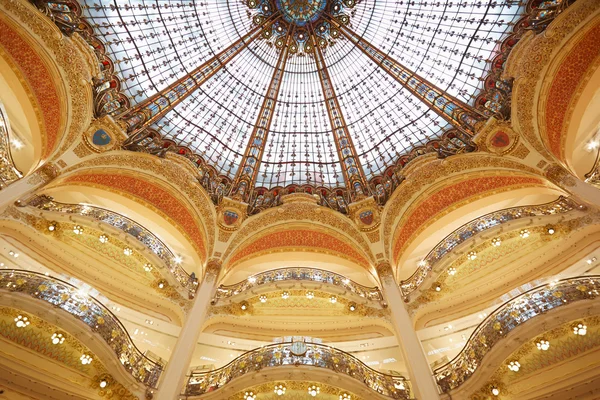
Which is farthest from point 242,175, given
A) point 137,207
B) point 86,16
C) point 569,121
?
point 569,121

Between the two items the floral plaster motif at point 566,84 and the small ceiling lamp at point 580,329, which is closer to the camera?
the small ceiling lamp at point 580,329

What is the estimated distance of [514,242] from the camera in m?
11.3

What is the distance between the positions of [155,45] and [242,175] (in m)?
5.72

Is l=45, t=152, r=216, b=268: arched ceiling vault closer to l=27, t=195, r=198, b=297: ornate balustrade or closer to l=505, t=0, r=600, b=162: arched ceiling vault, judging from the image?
l=27, t=195, r=198, b=297: ornate balustrade

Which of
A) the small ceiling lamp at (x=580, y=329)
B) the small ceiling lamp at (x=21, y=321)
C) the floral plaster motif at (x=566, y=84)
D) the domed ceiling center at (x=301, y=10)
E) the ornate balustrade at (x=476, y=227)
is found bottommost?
the small ceiling lamp at (x=21, y=321)

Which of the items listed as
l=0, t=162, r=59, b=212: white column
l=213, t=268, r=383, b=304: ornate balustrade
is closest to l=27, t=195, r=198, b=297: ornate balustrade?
l=0, t=162, r=59, b=212: white column

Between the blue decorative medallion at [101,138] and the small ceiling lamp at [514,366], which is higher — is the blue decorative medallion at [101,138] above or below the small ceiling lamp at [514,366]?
above

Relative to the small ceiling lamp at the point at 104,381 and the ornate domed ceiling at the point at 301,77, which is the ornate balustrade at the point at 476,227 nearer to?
the ornate domed ceiling at the point at 301,77

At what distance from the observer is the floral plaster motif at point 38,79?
31.5 ft

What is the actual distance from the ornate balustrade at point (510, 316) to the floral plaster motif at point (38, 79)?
12.7 m

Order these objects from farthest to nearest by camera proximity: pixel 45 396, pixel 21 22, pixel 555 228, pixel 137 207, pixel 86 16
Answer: pixel 137 207 < pixel 86 16 < pixel 555 228 < pixel 21 22 < pixel 45 396

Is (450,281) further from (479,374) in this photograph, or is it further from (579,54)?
(579,54)

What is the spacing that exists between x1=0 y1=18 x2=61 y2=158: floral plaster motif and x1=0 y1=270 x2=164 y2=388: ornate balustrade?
4.14 metres

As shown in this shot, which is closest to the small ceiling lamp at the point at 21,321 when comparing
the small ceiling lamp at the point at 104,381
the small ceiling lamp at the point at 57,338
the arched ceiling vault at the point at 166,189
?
the small ceiling lamp at the point at 57,338
